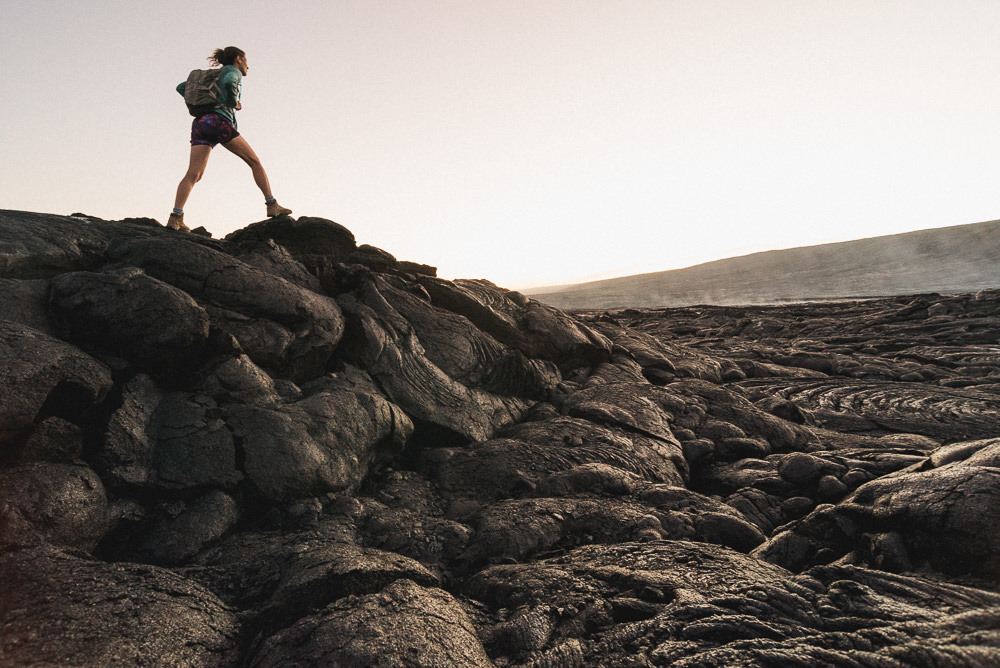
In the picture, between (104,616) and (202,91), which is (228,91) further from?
(104,616)

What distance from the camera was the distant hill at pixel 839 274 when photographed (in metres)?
23.7

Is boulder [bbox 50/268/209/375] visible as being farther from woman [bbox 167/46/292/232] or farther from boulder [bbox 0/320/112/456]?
woman [bbox 167/46/292/232]

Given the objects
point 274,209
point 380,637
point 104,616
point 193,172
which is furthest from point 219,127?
point 380,637

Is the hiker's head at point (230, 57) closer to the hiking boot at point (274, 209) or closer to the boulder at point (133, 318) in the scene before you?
the hiking boot at point (274, 209)

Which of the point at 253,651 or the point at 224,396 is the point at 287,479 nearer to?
the point at 224,396

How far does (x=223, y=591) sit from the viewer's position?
308 cm

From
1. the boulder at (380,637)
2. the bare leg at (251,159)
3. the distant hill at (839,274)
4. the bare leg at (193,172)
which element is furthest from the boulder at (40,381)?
the distant hill at (839,274)

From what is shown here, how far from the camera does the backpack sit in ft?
21.8

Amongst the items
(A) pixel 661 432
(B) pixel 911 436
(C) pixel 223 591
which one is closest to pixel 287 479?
(C) pixel 223 591

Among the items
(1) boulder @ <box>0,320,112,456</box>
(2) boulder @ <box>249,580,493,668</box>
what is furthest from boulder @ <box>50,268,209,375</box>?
(2) boulder @ <box>249,580,493,668</box>

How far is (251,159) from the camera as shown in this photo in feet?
23.8

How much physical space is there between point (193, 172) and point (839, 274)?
3174 cm

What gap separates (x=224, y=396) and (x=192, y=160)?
4.08m

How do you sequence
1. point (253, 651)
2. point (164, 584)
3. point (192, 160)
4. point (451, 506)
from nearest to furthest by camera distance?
1. point (253, 651)
2. point (164, 584)
3. point (451, 506)
4. point (192, 160)
